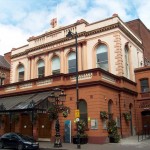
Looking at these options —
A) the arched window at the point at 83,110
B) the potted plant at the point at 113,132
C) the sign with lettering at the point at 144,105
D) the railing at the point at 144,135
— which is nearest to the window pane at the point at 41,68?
the arched window at the point at 83,110

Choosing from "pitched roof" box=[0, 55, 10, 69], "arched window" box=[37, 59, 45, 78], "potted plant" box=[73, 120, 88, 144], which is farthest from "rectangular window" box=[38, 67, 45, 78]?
"pitched roof" box=[0, 55, 10, 69]

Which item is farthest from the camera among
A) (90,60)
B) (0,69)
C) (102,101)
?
(0,69)

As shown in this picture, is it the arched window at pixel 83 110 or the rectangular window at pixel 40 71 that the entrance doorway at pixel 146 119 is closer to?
the arched window at pixel 83 110

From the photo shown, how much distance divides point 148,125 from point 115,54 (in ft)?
31.3

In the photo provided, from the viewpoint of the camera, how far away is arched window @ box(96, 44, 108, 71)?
30.6 meters

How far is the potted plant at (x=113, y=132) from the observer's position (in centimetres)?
2383

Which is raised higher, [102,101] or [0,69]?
[0,69]

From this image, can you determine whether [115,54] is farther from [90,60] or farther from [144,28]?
[144,28]

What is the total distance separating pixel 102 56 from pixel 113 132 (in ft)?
33.5

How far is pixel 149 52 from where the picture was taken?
136ft

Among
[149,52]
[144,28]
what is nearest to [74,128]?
[149,52]

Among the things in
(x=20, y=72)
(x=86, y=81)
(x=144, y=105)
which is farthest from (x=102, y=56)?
(x=20, y=72)

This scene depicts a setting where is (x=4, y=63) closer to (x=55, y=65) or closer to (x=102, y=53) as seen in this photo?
(x=55, y=65)

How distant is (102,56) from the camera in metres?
30.9
